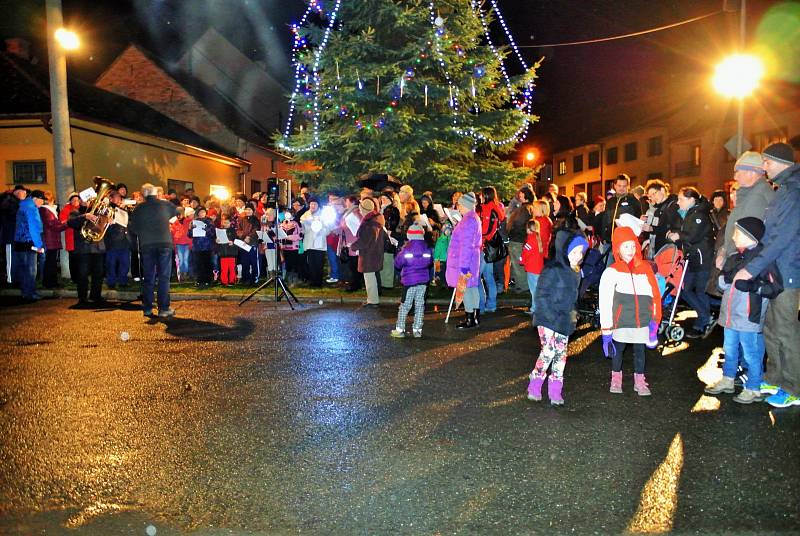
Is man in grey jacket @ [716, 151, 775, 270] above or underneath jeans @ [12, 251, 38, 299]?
above

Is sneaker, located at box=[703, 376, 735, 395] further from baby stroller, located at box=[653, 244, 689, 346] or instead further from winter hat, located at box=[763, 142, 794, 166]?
winter hat, located at box=[763, 142, 794, 166]

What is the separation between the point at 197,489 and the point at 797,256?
17.8ft

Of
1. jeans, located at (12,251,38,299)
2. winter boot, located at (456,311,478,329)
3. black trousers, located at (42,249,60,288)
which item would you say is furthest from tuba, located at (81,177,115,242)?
winter boot, located at (456,311,478,329)

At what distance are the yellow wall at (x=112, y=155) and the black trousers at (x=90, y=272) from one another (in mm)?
10350

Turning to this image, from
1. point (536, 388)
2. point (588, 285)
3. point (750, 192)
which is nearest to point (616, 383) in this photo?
point (536, 388)

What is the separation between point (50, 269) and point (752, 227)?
1412 cm

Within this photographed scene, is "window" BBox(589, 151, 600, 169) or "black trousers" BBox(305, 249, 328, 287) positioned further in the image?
"window" BBox(589, 151, 600, 169)

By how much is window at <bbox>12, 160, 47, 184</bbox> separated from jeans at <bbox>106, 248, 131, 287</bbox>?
30.6ft

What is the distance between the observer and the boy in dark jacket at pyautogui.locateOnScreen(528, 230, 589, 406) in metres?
5.98

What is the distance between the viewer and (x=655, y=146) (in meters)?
50.6

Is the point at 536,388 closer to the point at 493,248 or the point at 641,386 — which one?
the point at 641,386

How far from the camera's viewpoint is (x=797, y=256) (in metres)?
5.78

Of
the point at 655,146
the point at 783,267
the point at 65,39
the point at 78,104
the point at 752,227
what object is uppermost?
the point at 655,146

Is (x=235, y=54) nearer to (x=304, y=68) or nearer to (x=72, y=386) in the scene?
(x=304, y=68)
